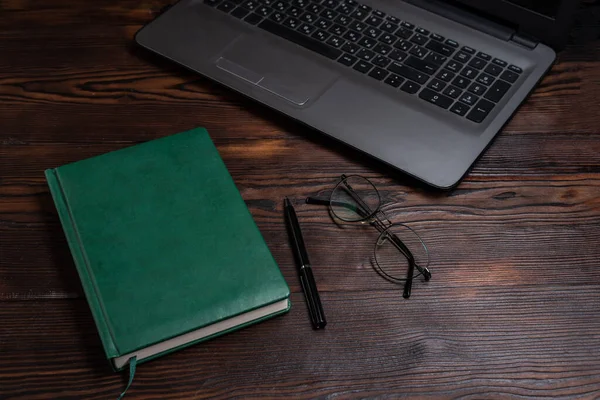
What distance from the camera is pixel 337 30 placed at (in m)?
1.08

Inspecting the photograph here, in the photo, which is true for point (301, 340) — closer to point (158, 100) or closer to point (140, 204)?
point (140, 204)

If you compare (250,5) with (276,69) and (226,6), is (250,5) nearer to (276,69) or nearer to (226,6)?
(226,6)

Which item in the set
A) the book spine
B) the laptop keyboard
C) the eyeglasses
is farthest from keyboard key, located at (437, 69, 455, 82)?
the book spine

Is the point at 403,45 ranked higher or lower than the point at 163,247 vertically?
higher

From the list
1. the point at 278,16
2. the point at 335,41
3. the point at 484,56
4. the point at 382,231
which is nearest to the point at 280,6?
the point at 278,16

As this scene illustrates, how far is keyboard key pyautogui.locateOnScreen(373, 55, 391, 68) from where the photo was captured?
40.4 inches

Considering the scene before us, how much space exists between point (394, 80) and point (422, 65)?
0.17 ft

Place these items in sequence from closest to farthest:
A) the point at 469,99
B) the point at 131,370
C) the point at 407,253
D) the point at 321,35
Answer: the point at 131,370 → the point at 407,253 → the point at 469,99 → the point at 321,35

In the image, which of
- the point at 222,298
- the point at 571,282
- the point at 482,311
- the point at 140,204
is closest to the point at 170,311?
the point at 222,298

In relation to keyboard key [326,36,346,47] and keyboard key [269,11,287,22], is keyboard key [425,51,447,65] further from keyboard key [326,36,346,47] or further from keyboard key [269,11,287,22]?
keyboard key [269,11,287,22]

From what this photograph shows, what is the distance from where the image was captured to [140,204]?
0.85m

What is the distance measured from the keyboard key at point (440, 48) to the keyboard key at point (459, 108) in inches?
4.2

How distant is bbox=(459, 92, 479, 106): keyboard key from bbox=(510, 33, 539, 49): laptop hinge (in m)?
0.14

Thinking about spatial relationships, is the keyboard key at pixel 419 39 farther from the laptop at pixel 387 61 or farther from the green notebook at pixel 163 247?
the green notebook at pixel 163 247
